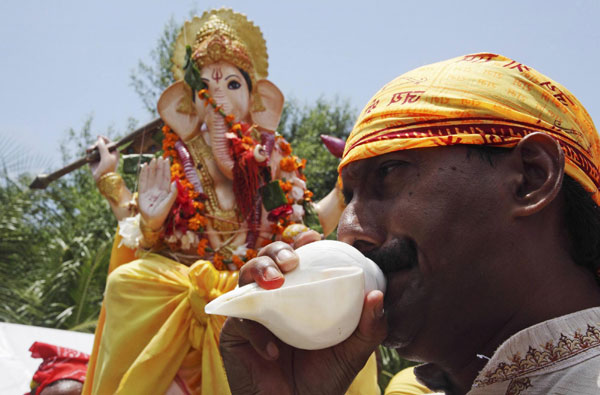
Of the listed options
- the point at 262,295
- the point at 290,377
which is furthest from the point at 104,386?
the point at 262,295

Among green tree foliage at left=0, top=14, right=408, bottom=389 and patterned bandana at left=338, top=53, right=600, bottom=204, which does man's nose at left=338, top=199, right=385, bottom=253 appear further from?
green tree foliage at left=0, top=14, right=408, bottom=389

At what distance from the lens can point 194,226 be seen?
165 inches

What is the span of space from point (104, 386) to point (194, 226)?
114 centimetres

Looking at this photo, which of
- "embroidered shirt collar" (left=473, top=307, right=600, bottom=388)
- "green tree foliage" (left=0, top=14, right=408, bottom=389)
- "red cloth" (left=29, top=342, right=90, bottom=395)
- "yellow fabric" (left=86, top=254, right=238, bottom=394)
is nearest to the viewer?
"embroidered shirt collar" (left=473, top=307, right=600, bottom=388)

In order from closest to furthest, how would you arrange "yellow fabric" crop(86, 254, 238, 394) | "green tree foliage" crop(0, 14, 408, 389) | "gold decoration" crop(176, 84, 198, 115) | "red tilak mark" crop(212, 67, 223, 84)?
"yellow fabric" crop(86, 254, 238, 394), "red tilak mark" crop(212, 67, 223, 84), "gold decoration" crop(176, 84, 198, 115), "green tree foliage" crop(0, 14, 408, 389)

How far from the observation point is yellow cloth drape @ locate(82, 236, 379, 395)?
3594mm

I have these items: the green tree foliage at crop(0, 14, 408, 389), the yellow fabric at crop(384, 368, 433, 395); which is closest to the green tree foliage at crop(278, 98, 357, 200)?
the green tree foliage at crop(0, 14, 408, 389)

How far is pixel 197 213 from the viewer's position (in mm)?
4281

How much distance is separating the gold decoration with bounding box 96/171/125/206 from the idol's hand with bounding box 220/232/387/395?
3.81 meters

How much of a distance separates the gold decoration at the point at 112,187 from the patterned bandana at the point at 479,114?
3.89 metres

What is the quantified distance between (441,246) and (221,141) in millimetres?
3405

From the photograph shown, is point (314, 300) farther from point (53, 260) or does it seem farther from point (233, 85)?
point (53, 260)

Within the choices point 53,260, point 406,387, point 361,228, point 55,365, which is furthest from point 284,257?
point 53,260

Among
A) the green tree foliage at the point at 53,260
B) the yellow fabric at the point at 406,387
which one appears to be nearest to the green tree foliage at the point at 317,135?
the green tree foliage at the point at 53,260
